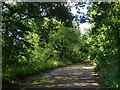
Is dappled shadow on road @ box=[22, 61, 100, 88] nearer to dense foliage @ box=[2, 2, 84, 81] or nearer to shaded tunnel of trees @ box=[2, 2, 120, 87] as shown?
shaded tunnel of trees @ box=[2, 2, 120, 87]

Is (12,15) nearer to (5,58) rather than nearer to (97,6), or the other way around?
(5,58)

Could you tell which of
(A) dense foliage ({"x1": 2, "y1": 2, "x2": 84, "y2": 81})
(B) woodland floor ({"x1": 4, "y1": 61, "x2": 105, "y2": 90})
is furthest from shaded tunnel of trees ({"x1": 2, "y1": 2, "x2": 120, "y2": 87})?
(B) woodland floor ({"x1": 4, "y1": 61, "x2": 105, "y2": 90})

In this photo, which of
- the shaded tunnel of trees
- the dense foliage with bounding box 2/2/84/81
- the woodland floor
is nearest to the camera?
the shaded tunnel of trees

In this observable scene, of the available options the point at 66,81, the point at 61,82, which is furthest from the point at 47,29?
the point at 61,82

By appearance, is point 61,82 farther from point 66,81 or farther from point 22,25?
point 22,25

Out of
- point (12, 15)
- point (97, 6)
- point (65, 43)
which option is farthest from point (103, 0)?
point (65, 43)

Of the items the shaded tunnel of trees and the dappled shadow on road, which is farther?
the dappled shadow on road

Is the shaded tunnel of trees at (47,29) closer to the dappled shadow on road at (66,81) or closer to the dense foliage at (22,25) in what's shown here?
the dense foliage at (22,25)

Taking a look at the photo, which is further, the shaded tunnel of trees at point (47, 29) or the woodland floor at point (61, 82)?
the woodland floor at point (61, 82)

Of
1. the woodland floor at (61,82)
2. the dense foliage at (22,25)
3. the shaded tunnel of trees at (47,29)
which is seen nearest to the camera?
the shaded tunnel of trees at (47,29)

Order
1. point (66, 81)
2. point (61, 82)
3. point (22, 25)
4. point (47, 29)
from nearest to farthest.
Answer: point (22, 25) → point (61, 82) → point (66, 81) → point (47, 29)

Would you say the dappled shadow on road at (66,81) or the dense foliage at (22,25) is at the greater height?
the dense foliage at (22,25)

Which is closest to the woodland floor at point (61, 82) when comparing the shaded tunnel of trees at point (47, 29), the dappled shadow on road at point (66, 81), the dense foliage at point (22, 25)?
the dappled shadow on road at point (66, 81)

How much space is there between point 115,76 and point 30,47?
4737mm
